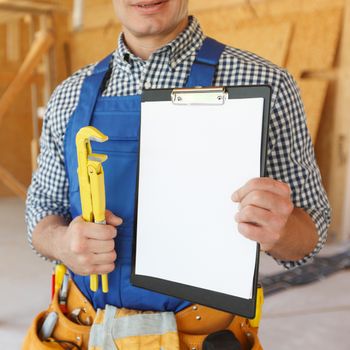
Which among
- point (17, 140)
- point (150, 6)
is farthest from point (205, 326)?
point (17, 140)

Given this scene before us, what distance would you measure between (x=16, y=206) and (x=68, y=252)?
3647 mm

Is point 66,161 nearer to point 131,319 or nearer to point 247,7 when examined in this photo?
point 131,319

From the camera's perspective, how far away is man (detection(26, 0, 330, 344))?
2.28 ft

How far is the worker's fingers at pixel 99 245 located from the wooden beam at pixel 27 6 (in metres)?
2.52

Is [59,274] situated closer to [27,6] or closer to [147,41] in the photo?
[147,41]

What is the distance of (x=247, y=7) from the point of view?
3287 millimetres

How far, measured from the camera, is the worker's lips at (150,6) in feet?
2.52

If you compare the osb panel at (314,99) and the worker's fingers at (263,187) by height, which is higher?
the worker's fingers at (263,187)

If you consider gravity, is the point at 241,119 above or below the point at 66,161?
above

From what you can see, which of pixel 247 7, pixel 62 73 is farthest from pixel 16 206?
pixel 247 7

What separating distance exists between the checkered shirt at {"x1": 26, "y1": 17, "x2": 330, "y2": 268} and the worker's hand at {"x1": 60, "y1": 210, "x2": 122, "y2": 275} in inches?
9.0

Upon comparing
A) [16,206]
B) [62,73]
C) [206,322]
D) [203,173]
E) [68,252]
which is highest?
[203,173]

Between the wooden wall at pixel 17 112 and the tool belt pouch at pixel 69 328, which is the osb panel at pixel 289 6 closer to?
the wooden wall at pixel 17 112

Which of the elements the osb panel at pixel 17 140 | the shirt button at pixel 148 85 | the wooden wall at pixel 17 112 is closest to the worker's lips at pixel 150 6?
the shirt button at pixel 148 85
